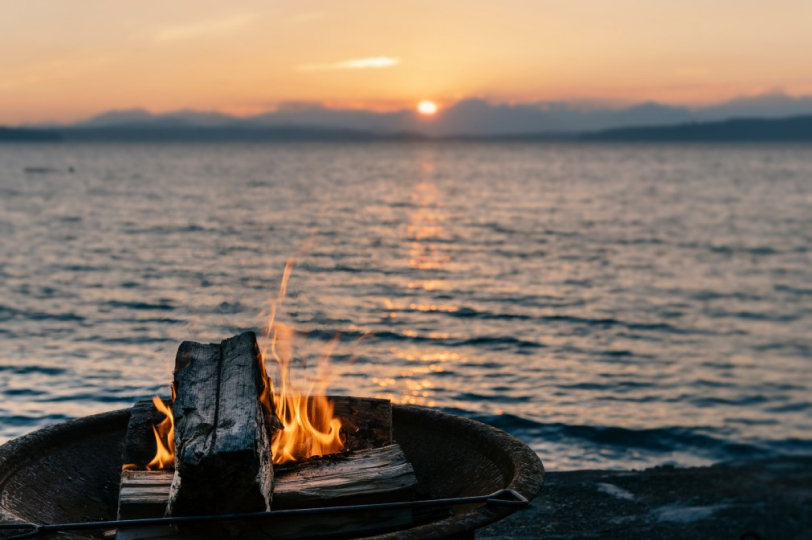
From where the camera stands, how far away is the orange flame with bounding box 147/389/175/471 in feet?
13.3

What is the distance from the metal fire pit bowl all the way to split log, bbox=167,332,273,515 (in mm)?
645

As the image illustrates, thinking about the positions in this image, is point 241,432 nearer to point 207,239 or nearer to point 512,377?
point 512,377

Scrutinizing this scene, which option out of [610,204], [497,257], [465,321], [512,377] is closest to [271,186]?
[610,204]

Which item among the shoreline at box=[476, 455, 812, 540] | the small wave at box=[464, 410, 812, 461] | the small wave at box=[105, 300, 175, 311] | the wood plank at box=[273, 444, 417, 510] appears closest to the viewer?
the wood plank at box=[273, 444, 417, 510]

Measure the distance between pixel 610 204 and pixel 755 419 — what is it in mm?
47558

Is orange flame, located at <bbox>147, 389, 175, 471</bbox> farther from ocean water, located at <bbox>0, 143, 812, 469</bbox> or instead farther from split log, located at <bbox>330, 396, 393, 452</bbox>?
ocean water, located at <bbox>0, 143, 812, 469</bbox>

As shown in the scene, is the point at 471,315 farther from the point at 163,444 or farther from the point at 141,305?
the point at 163,444

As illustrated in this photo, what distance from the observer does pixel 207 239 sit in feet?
105

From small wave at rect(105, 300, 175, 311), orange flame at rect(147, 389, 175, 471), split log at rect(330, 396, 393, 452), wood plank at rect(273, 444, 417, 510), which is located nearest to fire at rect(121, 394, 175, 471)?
orange flame at rect(147, 389, 175, 471)

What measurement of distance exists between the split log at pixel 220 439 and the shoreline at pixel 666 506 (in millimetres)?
2390

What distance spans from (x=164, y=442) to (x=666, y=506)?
157 inches

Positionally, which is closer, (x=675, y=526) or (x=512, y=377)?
(x=675, y=526)

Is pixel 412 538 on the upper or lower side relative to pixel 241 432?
lower

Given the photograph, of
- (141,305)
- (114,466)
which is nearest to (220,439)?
(114,466)
